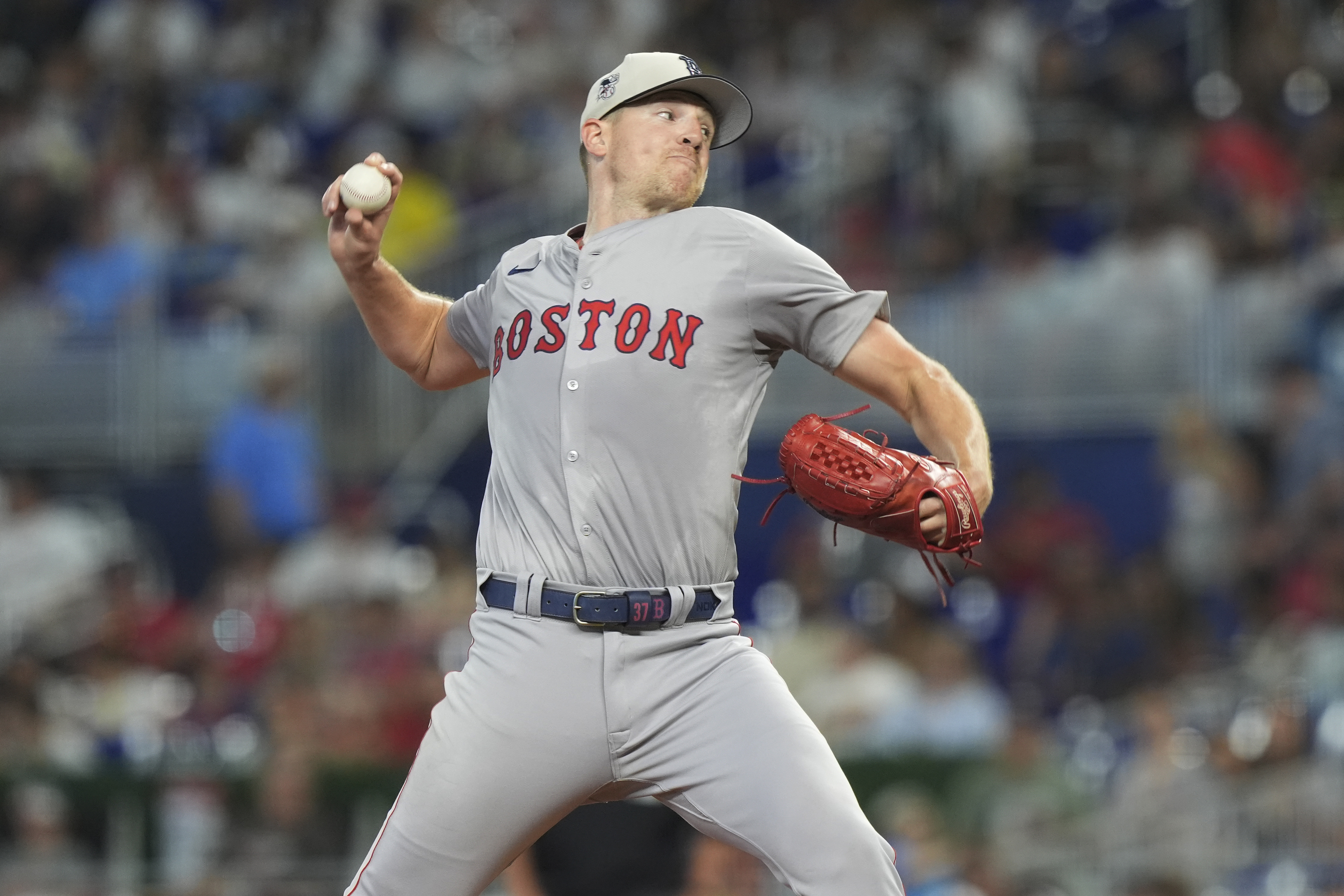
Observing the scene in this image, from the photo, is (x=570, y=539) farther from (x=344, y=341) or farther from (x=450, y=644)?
(x=344, y=341)

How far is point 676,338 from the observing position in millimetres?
3486

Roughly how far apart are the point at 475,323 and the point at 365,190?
36cm

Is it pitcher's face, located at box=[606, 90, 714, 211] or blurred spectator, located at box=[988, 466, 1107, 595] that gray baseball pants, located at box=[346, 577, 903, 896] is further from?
blurred spectator, located at box=[988, 466, 1107, 595]

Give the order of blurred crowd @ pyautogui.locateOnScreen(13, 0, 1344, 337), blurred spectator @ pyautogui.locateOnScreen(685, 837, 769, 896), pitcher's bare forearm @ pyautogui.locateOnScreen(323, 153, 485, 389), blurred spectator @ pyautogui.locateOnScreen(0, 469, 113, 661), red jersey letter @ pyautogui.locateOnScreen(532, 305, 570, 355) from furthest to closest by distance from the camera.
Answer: blurred crowd @ pyautogui.locateOnScreen(13, 0, 1344, 337) → blurred spectator @ pyautogui.locateOnScreen(0, 469, 113, 661) → blurred spectator @ pyautogui.locateOnScreen(685, 837, 769, 896) → pitcher's bare forearm @ pyautogui.locateOnScreen(323, 153, 485, 389) → red jersey letter @ pyautogui.locateOnScreen(532, 305, 570, 355)

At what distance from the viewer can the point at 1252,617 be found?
855 centimetres

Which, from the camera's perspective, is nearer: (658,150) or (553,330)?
(553,330)

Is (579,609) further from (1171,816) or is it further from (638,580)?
(1171,816)

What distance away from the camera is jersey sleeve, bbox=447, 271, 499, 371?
3838 millimetres

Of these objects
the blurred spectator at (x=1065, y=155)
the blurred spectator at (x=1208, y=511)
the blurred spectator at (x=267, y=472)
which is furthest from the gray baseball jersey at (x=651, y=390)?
the blurred spectator at (x=1065, y=155)

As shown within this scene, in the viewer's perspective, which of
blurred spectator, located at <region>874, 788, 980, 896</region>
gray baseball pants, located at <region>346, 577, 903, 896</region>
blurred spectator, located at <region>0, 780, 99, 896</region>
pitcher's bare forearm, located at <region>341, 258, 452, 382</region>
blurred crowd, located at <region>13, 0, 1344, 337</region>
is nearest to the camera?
gray baseball pants, located at <region>346, 577, 903, 896</region>

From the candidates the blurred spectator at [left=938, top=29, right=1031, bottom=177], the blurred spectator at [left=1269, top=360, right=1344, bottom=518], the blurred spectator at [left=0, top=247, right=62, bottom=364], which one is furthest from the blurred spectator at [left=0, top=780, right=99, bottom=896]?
the blurred spectator at [left=938, top=29, right=1031, bottom=177]

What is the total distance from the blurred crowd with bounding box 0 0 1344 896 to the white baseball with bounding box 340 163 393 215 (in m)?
2.82

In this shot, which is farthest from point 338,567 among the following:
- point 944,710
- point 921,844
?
point 921,844

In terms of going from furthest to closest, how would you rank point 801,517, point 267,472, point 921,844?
point 267,472, point 801,517, point 921,844
